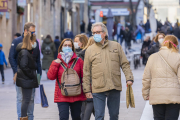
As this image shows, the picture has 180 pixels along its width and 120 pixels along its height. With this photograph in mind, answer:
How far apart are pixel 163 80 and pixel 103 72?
811mm

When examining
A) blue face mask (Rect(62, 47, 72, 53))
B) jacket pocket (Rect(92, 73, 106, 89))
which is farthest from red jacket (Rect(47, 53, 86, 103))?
jacket pocket (Rect(92, 73, 106, 89))

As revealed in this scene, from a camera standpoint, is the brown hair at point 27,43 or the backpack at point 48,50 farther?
the backpack at point 48,50

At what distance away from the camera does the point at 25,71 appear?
23.1 feet

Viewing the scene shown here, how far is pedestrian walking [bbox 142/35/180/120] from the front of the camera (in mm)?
5727

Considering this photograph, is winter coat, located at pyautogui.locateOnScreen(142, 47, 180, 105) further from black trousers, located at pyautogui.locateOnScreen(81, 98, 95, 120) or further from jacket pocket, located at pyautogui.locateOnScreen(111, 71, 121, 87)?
black trousers, located at pyautogui.locateOnScreen(81, 98, 95, 120)

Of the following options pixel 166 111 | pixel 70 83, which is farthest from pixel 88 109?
pixel 166 111

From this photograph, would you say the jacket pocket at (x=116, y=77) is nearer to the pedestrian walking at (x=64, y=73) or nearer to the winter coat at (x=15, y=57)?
the pedestrian walking at (x=64, y=73)

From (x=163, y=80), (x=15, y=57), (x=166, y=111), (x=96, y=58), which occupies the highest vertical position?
(x=96, y=58)

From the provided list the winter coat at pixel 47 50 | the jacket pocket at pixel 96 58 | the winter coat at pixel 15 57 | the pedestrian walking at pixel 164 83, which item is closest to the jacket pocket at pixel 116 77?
the jacket pocket at pixel 96 58

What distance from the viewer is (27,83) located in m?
7.08

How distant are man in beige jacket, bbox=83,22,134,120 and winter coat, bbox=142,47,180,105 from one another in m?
0.30

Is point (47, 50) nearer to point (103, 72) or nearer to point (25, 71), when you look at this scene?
point (25, 71)

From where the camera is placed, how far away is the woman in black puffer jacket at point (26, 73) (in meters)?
7.05

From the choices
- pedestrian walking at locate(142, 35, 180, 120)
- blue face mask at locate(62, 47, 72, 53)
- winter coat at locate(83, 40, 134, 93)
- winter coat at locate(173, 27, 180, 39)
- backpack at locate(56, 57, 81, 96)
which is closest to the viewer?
pedestrian walking at locate(142, 35, 180, 120)
